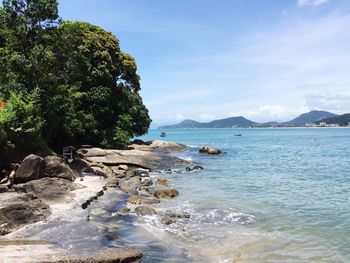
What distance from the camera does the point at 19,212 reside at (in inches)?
605

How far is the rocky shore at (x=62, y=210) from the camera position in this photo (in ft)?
39.3

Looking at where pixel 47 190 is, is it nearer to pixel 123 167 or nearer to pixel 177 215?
pixel 177 215

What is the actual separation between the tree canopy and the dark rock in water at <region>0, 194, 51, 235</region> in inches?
297

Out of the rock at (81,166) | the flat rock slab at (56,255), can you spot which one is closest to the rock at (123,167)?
the rock at (81,166)

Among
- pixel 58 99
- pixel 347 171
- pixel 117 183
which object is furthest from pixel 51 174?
pixel 347 171

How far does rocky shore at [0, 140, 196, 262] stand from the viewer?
12.0m

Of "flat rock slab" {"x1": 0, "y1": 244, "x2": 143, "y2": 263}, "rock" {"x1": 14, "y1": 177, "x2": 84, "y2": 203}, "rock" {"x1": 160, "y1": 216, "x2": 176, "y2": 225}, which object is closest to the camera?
"flat rock slab" {"x1": 0, "y1": 244, "x2": 143, "y2": 263}

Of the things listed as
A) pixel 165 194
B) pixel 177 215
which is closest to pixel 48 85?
pixel 165 194

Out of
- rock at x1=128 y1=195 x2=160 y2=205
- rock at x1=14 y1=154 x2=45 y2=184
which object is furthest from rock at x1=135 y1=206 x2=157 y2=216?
rock at x1=14 y1=154 x2=45 y2=184

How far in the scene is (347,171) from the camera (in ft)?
123

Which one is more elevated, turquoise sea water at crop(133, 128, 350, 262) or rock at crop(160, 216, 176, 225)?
rock at crop(160, 216, 176, 225)

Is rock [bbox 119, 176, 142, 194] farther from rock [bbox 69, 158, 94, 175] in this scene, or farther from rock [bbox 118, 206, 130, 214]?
rock [bbox 118, 206, 130, 214]

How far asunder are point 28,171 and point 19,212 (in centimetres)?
616

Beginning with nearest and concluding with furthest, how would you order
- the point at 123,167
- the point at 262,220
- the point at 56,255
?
the point at 56,255 < the point at 262,220 < the point at 123,167
